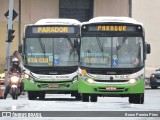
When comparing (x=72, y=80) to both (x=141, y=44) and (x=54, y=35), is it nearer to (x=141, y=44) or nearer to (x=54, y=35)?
(x=54, y=35)

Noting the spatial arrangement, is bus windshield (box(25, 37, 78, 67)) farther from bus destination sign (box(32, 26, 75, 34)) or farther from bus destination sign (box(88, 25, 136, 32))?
bus destination sign (box(88, 25, 136, 32))

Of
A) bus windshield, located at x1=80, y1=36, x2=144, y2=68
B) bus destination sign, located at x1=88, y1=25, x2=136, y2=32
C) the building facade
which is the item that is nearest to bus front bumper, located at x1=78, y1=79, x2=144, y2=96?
bus windshield, located at x1=80, y1=36, x2=144, y2=68

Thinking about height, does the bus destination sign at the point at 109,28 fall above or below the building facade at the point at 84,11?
below

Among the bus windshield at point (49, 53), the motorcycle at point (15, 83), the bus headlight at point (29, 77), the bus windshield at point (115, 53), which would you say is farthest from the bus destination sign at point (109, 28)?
the bus headlight at point (29, 77)

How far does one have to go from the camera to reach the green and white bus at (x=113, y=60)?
21.5 m

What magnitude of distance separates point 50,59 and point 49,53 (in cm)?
21

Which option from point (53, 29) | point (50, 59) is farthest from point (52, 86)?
point (53, 29)

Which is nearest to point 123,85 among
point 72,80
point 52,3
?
point 72,80

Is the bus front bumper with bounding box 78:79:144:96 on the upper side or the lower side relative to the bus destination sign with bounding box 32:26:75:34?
lower

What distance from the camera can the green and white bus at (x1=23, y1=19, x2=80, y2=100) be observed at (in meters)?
24.4

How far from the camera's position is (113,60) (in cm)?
2175

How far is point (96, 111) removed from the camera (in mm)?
5844

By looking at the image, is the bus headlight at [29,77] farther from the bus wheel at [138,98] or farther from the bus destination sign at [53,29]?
the bus wheel at [138,98]

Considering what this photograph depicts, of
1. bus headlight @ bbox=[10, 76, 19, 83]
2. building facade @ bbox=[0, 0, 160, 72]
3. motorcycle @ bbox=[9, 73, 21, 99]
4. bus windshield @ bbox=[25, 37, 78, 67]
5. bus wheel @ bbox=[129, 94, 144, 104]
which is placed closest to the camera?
bus wheel @ bbox=[129, 94, 144, 104]
